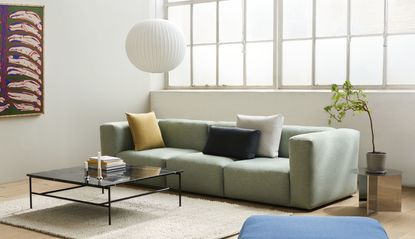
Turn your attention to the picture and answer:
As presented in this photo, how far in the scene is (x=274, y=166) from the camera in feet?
17.5

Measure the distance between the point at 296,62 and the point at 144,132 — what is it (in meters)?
1.96

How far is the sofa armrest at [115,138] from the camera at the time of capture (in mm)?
6477

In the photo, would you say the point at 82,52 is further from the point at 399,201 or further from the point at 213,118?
the point at 399,201

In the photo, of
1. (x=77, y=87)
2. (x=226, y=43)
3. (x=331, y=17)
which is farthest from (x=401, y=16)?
(x=77, y=87)

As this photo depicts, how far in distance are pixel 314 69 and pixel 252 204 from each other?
7.07 ft

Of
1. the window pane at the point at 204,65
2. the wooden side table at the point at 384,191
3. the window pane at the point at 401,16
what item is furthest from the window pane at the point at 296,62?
the wooden side table at the point at 384,191

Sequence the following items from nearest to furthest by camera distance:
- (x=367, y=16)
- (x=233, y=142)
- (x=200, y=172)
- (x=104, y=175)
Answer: (x=104, y=175) < (x=200, y=172) < (x=233, y=142) < (x=367, y=16)

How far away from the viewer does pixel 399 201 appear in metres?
5.12

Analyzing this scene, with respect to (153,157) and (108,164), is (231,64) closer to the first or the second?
(153,157)

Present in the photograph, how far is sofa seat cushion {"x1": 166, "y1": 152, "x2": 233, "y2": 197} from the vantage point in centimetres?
565

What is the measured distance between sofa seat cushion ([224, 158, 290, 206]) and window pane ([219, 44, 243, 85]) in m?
2.17

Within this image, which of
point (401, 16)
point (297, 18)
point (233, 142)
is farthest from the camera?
point (297, 18)

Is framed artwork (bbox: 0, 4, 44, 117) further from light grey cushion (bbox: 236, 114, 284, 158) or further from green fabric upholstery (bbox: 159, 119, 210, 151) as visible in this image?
light grey cushion (bbox: 236, 114, 284, 158)

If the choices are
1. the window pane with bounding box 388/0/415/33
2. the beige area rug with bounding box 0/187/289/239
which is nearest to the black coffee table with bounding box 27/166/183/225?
the beige area rug with bounding box 0/187/289/239
